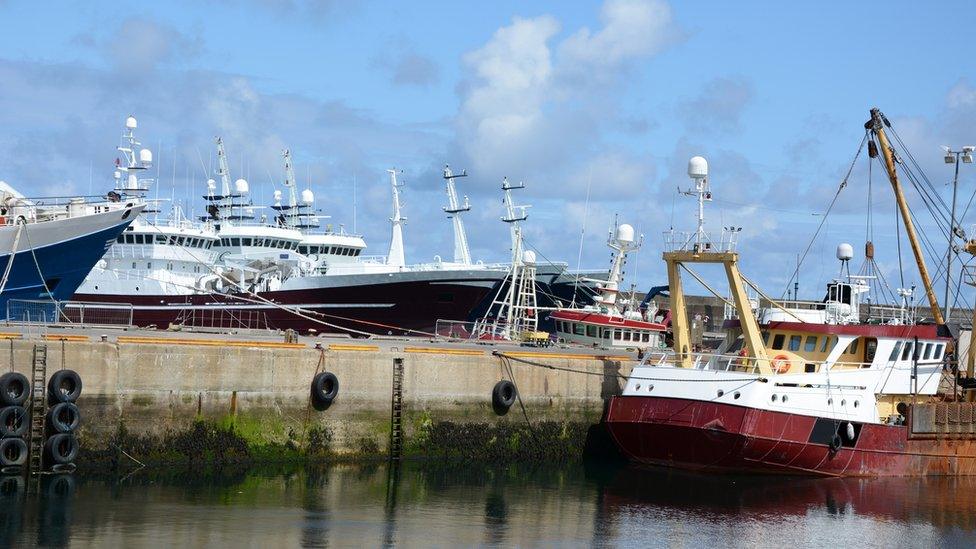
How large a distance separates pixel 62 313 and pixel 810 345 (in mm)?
20298

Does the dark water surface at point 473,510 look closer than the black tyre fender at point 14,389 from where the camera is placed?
Yes

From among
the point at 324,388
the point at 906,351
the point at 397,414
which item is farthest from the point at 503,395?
the point at 906,351

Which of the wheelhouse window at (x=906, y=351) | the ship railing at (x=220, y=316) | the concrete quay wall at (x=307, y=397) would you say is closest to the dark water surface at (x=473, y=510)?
the concrete quay wall at (x=307, y=397)

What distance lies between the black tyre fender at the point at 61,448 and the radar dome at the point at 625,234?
24.4 m

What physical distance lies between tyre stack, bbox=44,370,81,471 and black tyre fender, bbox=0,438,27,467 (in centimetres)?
45

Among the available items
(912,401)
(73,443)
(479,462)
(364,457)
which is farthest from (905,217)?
(73,443)

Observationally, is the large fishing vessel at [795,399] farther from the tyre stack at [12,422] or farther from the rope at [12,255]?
the rope at [12,255]

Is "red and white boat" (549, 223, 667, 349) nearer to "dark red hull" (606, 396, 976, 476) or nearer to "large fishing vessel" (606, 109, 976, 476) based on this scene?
"large fishing vessel" (606, 109, 976, 476)

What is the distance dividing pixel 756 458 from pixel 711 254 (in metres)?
5.36

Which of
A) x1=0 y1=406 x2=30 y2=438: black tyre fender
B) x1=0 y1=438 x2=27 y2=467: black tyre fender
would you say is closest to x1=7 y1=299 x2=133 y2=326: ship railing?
x1=0 y1=406 x2=30 y2=438: black tyre fender

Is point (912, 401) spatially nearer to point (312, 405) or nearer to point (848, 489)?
point (848, 489)

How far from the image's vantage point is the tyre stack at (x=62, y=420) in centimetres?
2420

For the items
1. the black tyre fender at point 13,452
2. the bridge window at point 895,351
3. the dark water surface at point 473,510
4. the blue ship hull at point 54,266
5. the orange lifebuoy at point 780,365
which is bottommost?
the dark water surface at point 473,510

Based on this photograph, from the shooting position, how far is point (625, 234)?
44469 mm
